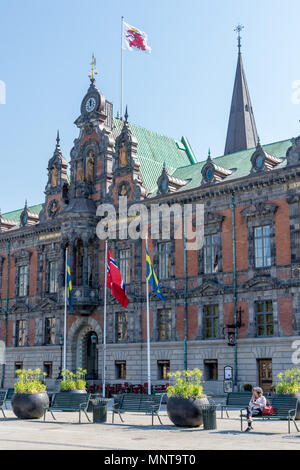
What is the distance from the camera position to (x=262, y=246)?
118 feet

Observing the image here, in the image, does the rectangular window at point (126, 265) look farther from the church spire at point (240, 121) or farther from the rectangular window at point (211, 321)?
the church spire at point (240, 121)

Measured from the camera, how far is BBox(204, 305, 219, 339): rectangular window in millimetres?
37688

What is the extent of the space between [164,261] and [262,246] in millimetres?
7462

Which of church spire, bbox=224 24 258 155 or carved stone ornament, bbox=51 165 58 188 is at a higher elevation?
church spire, bbox=224 24 258 155

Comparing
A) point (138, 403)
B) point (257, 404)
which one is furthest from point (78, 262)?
point (257, 404)

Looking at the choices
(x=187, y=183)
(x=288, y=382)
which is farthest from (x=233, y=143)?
(x=288, y=382)

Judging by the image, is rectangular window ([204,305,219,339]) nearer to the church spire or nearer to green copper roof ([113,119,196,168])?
green copper roof ([113,119,196,168])

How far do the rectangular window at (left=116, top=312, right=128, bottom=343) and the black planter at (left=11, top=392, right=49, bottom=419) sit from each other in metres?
19.2

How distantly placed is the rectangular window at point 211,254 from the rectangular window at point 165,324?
4098 mm

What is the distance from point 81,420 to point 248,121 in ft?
120

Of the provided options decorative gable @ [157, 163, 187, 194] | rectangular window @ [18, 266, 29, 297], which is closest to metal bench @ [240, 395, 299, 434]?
decorative gable @ [157, 163, 187, 194]
